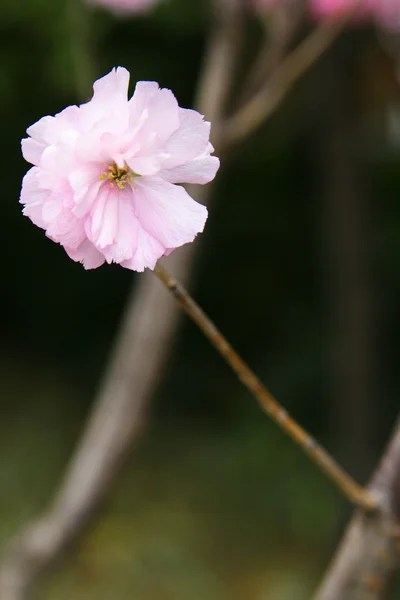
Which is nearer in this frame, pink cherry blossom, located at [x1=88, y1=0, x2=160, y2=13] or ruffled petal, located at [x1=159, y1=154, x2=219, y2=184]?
ruffled petal, located at [x1=159, y1=154, x2=219, y2=184]

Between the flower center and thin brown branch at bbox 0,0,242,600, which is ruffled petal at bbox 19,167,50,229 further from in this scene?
thin brown branch at bbox 0,0,242,600

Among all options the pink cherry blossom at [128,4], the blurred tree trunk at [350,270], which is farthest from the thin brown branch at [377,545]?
the blurred tree trunk at [350,270]

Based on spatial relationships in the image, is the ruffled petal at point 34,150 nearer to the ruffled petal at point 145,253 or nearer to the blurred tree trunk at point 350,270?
the ruffled petal at point 145,253

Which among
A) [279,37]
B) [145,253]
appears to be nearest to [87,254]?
[145,253]

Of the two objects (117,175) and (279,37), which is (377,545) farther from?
(279,37)

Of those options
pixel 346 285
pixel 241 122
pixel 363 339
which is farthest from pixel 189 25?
pixel 241 122

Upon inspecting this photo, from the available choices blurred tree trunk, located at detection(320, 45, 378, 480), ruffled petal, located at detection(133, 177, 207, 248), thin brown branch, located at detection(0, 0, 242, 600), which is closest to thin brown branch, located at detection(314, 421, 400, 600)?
ruffled petal, located at detection(133, 177, 207, 248)
